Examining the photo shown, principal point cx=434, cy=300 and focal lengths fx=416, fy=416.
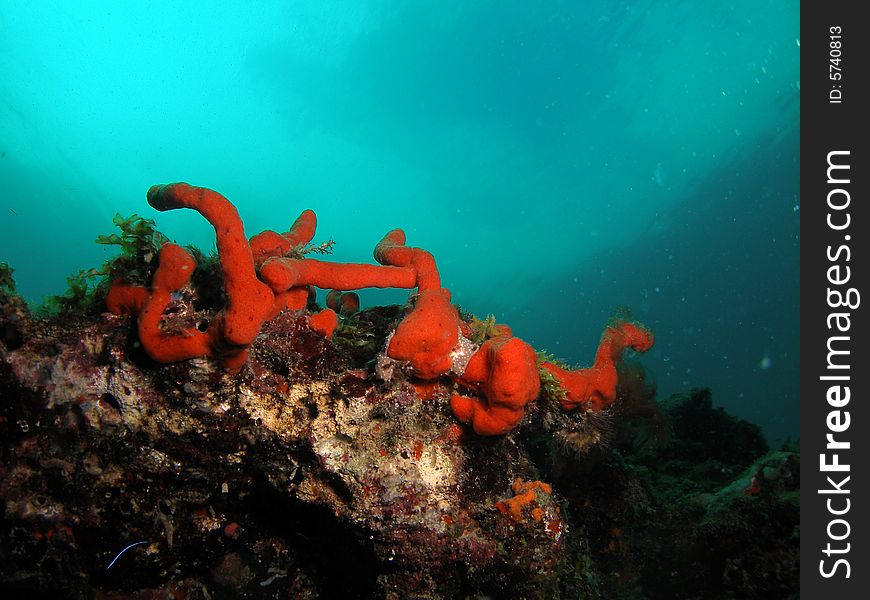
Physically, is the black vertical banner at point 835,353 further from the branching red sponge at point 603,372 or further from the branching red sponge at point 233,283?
the branching red sponge at point 233,283

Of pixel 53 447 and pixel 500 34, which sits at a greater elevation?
pixel 500 34

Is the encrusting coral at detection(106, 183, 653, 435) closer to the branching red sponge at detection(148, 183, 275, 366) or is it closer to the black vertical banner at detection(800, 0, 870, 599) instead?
the branching red sponge at detection(148, 183, 275, 366)

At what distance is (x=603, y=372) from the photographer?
3.35 m

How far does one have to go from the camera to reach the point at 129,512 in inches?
115

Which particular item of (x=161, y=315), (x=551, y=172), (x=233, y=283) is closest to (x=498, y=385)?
(x=233, y=283)

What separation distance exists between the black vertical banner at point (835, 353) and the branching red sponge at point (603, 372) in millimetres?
1253

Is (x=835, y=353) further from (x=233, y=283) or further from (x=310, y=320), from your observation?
(x=233, y=283)

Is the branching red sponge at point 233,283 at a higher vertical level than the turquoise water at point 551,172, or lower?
lower

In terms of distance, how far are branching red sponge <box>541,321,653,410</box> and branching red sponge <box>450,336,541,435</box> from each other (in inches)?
19.5

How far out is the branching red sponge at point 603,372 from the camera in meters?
3.17

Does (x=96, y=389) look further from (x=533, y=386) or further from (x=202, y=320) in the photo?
(x=533, y=386)

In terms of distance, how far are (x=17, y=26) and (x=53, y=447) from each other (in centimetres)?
5824

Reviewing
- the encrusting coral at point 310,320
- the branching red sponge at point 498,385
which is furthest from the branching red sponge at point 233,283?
the branching red sponge at point 498,385

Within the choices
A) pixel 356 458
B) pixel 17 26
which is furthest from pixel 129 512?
pixel 17 26
